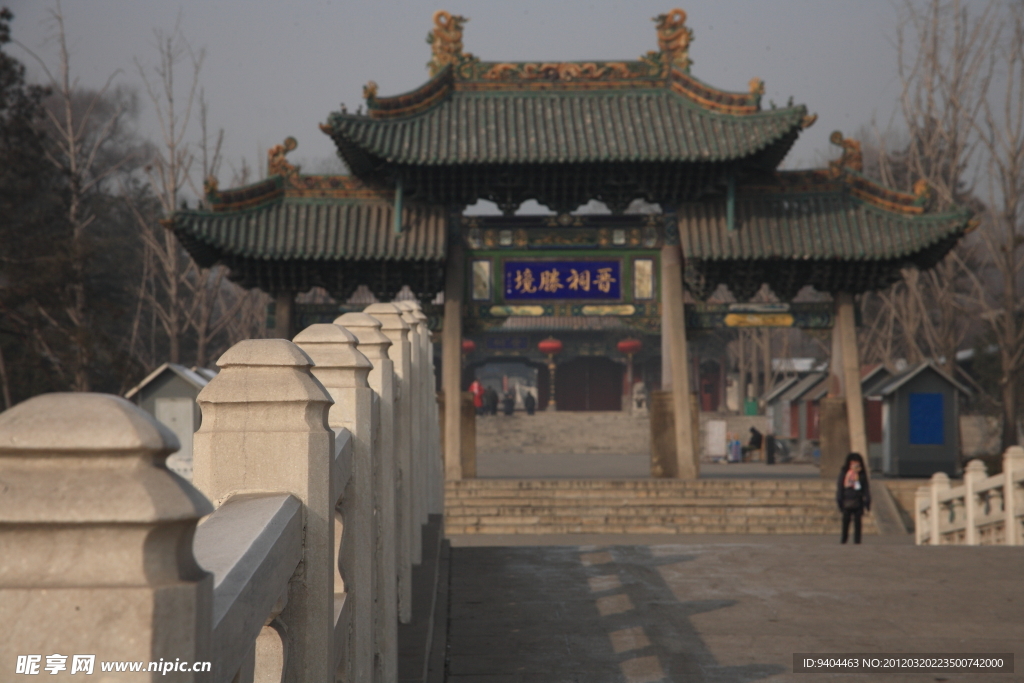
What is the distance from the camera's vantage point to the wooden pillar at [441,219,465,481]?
617 inches

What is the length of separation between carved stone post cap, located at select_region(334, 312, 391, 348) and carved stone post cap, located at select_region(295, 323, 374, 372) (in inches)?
43.3

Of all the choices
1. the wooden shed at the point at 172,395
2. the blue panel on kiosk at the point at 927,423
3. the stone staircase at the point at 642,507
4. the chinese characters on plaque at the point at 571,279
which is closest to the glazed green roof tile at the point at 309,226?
the chinese characters on plaque at the point at 571,279

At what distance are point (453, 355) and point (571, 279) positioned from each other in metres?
2.28

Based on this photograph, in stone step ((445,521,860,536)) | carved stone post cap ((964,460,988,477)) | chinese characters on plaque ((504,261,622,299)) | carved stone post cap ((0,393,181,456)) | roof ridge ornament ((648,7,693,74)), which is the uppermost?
roof ridge ornament ((648,7,693,74))

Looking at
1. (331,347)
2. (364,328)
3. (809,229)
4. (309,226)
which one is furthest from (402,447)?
(809,229)

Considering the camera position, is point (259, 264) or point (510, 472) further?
point (510, 472)

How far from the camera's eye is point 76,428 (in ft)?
3.23

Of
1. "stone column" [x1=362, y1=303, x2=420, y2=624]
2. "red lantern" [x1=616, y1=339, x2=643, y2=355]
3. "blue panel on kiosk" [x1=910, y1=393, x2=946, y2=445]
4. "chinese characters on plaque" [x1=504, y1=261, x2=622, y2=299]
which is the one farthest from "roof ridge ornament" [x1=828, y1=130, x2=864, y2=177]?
"red lantern" [x1=616, y1=339, x2=643, y2=355]

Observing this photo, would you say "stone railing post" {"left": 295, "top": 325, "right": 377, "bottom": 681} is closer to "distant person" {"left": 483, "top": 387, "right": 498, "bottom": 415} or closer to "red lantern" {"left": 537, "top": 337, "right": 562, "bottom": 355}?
"distant person" {"left": 483, "top": 387, "right": 498, "bottom": 415}

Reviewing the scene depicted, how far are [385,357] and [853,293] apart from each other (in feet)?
43.6

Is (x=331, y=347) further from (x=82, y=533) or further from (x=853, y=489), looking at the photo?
(x=853, y=489)

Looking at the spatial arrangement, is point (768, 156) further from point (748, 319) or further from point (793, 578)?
point (793, 578)

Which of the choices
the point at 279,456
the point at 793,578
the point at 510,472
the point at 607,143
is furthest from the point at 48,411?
the point at 510,472

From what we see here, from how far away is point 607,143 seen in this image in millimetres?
15367
